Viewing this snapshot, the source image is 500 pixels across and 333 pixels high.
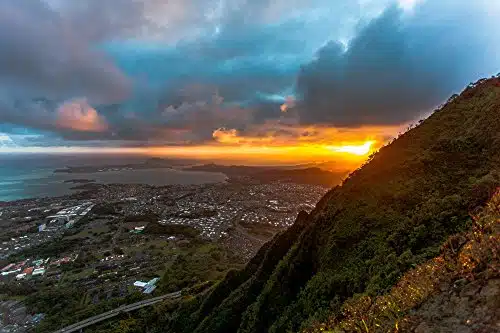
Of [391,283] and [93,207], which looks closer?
[391,283]

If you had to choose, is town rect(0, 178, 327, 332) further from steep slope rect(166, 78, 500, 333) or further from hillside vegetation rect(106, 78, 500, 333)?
steep slope rect(166, 78, 500, 333)

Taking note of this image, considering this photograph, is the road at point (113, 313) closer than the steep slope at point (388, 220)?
No

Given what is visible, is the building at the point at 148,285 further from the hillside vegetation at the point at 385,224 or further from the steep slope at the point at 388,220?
the steep slope at the point at 388,220

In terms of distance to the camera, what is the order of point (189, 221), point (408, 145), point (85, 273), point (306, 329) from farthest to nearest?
point (189, 221), point (85, 273), point (408, 145), point (306, 329)

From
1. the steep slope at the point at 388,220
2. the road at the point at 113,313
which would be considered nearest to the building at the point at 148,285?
the road at the point at 113,313

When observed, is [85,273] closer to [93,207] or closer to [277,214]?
[277,214]

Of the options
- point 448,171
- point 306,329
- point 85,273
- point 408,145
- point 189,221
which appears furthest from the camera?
point 189,221

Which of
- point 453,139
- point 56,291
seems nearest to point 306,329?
→ point 453,139
